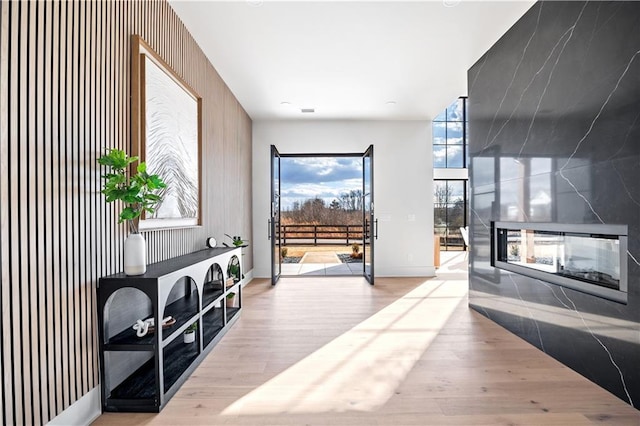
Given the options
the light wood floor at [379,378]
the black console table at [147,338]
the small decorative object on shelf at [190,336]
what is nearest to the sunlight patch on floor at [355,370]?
the light wood floor at [379,378]

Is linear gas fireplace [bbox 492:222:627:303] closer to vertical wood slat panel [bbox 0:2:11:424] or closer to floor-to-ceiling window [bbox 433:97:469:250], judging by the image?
vertical wood slat panel [bbox 0:2:11:424]

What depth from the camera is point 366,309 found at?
3824 millimetres

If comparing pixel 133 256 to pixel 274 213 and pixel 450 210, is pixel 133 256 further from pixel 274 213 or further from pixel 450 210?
pixel 450 210

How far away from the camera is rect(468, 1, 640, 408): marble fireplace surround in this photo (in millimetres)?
1928

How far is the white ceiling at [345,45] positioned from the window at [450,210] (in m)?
3.87

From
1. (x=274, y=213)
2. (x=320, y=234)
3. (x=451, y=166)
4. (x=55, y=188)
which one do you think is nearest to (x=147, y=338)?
(x=55, y=188)

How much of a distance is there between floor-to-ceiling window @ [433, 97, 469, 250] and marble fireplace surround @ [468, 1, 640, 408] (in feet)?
16.7

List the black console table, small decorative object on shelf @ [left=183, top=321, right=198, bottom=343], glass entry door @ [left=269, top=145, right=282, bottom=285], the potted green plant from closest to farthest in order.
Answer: the potted green plant
the black console table
small decorative object on shelf @ [left=183, top=321, right=198, bottom=343]
glass entry door @ [left=269, top=145, right=282, bottom=285]

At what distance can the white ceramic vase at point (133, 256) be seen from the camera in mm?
1908

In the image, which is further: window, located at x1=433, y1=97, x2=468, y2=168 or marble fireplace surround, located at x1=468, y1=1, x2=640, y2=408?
window, located at x1=433, y1=97, x2=468, y2=168

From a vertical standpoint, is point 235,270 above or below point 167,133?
below

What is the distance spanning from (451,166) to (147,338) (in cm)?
801

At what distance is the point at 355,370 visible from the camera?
235 centimetres

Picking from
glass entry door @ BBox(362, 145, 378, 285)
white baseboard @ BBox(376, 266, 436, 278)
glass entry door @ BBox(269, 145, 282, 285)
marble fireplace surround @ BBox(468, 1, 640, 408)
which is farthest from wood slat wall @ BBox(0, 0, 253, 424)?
white baseboard @ BBox(376, 266, 436, 278)
